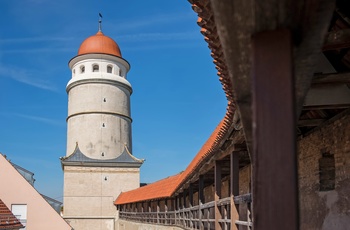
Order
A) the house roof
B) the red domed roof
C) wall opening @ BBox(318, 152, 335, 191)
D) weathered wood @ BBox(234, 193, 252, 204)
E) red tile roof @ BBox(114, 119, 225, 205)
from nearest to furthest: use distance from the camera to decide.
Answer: the house roof → weathered wood @ BBox(234, 193, 252, 204) → wall opening @ BBox(318, 152, 335, 191) → red tile roof @ BBox(114, 119, 225, 205) → the red domed roof

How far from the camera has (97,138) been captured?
3584 cm

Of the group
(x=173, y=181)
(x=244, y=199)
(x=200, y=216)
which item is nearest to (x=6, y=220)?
(x=200, y=216)

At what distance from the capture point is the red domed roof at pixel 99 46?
37000 millimetres

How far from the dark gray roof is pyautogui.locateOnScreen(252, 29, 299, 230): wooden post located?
1314 inches

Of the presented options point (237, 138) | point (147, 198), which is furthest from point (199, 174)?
point (147, 198)

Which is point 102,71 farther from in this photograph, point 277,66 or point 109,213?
point 277,66

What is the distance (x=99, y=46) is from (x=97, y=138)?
7815 millimetres

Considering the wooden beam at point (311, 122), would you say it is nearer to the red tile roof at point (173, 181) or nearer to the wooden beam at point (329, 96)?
the wooden beam at point (329, 96)

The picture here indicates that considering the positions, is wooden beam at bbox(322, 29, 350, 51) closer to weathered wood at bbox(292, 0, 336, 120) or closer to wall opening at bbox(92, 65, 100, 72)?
weathered wood at bbox(292, 0, 336, 120)

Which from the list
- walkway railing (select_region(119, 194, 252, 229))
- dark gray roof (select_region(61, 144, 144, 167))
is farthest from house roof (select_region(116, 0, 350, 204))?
dark gray roof (select_region(61, 144, 144, 167))

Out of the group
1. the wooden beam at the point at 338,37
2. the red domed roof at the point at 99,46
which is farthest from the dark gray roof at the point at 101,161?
the wooden beam at the point at 338,37

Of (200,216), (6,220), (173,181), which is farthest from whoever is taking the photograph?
(173,181)

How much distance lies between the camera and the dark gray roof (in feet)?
112

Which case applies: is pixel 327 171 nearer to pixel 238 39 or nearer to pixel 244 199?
pixel 244 199
